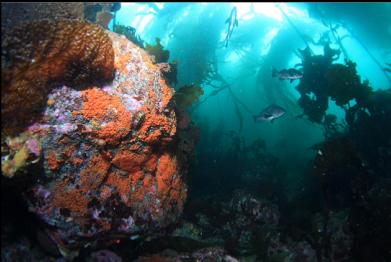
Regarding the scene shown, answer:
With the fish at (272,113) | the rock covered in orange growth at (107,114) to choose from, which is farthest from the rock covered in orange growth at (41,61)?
the fish at (272,113)

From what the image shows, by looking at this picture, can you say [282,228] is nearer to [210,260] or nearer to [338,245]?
[338,245]

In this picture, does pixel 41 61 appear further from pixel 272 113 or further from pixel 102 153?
pixel 272 113

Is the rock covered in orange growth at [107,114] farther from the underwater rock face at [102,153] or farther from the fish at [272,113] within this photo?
the fish at [272,113]

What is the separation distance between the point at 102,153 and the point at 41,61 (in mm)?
1252

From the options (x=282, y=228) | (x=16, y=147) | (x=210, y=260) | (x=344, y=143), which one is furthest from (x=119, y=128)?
(x=344, y=143)

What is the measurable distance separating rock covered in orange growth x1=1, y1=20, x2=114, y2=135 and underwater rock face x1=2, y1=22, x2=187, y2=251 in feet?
0.09

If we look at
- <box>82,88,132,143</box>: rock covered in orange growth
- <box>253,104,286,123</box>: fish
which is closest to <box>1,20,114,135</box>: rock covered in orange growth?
<box>82,88,132,143</box>: rock covered in orange growth

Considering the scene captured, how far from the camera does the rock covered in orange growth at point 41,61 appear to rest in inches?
102

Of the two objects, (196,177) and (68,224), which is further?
(196,177)

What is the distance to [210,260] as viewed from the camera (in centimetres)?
424

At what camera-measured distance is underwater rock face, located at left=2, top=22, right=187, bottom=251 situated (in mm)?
3016

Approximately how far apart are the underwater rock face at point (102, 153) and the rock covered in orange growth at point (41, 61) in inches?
1.1

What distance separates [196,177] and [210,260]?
396 centimetres

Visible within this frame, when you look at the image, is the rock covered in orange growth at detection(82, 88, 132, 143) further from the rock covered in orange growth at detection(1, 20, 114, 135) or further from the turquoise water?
the rock covered in orange growth at detection(1, 20, 114, 135)
